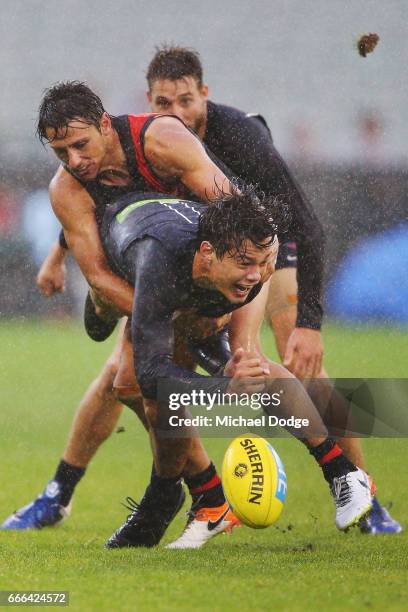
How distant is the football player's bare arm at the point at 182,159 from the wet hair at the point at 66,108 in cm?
23

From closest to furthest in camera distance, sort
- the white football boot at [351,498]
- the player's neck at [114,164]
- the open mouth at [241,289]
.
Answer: the open mouth at [241,289] < the white football boot at [351,498] < the player's neck at [114,164]

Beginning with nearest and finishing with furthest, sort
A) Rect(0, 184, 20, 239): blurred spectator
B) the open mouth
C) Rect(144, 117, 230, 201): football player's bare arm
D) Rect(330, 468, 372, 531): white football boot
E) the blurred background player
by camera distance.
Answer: the open mouth < Rect(330, 468, 372, 531): white football boot < Rect(144, 117, 230, 201): football player's bare arm < the blurred background player < Rect(0, 184, 20, 239): blurred spectator

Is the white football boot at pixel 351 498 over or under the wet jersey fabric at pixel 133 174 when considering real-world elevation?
under

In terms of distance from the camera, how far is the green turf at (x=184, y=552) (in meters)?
3.27

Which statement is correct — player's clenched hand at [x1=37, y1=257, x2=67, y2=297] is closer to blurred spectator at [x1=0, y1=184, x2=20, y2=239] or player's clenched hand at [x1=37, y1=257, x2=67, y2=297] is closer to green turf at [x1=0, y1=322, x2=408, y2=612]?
green turf at [x1=0, y1=322, x2=408, y2=612]

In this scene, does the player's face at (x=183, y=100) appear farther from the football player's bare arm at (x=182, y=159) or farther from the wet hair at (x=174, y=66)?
the football player's bare arm at (x=182, y=159)

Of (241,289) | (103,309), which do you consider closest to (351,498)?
(241,289)

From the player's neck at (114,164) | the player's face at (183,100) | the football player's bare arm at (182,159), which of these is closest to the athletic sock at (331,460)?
the football player's bare arm at (182,159)

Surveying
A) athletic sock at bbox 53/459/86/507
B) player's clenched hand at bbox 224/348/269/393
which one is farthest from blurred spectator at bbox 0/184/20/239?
player's clenched hand at bbox 224/348/269/393

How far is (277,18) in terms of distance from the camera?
23.4ft

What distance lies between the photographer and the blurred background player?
202 inches

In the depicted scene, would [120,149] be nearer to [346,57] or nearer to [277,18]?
[277,18]

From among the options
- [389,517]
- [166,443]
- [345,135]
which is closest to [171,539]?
[166,443]

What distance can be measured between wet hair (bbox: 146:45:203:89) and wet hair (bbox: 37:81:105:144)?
3.74 ft
